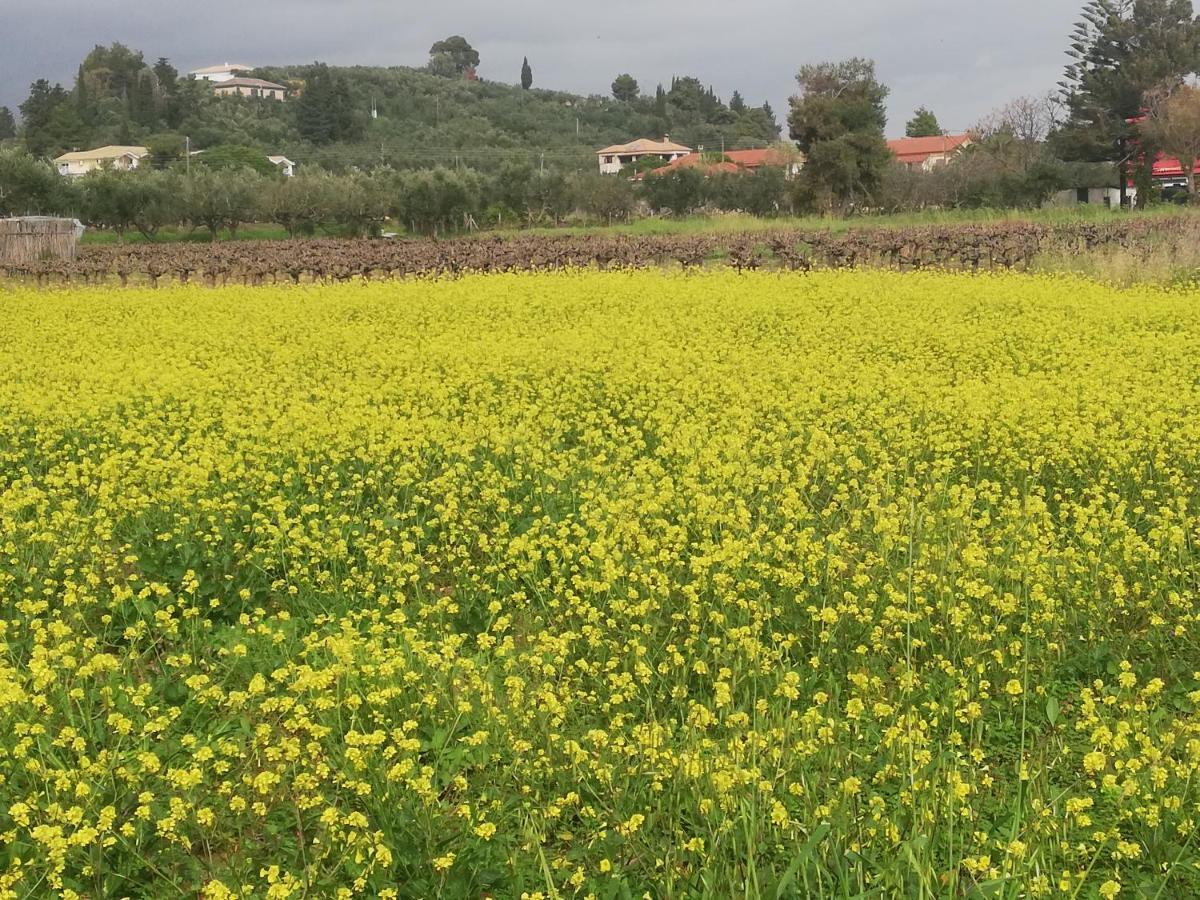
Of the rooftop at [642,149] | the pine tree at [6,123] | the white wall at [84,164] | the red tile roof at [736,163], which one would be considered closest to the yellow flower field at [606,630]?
the red tile roof at [736,163]

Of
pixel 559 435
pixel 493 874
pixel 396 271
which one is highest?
pixel 396 271

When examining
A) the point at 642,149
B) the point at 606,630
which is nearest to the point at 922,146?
the point at 642,149

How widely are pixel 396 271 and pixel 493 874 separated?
24.2m

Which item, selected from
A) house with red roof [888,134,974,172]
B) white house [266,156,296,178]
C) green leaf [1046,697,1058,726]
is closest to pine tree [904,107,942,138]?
house with red roof [888,134,974,172]

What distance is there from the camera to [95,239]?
152 ft

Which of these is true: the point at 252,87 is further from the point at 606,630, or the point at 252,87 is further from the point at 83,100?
the point at 606,630

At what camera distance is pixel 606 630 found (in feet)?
16.8

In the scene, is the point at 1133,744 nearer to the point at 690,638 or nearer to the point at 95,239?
the point at 690,638

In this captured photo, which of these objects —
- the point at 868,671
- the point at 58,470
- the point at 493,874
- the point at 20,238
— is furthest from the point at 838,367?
the point at 20,238

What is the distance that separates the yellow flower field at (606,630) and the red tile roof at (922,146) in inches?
3357

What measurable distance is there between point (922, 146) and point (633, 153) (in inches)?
1045

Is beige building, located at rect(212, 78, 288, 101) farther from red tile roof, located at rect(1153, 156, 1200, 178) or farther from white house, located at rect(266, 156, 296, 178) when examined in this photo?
red tile roof, located at rect(1153, 156, 1200, 178)

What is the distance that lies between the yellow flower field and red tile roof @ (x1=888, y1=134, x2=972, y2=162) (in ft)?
280

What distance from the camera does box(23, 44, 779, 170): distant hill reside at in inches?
3580
